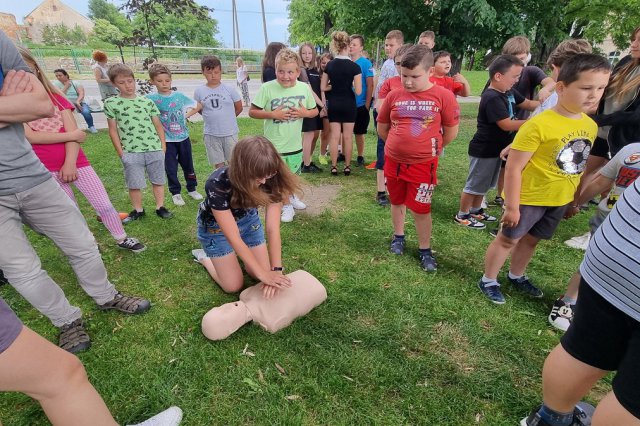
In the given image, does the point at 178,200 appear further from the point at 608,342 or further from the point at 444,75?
the point at 608,342

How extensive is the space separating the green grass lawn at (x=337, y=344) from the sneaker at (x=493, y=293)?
0.05 m

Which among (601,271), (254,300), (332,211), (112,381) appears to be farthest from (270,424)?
(332,211)

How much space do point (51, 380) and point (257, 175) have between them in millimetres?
1496

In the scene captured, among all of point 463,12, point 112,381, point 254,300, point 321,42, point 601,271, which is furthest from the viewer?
point 321,42

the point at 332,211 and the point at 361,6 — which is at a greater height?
the point at 361,6

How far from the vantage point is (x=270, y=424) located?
6.26 ft

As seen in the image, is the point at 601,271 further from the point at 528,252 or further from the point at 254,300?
the point at 254,300

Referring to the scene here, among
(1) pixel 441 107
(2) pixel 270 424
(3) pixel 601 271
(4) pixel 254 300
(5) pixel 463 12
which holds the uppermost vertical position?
(5) pixel 463 12

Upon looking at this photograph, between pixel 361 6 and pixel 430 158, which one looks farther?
pixel 361 6

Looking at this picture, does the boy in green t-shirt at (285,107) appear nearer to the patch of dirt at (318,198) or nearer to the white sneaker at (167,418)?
the patch of dirt at (318,198)

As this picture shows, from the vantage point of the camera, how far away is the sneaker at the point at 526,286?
2928 mm

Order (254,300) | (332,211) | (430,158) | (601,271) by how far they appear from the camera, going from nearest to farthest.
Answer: (601,271), (254,300), (430,158), (332,211)

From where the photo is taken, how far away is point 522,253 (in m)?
2.87

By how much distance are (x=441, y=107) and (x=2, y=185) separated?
121 inches
